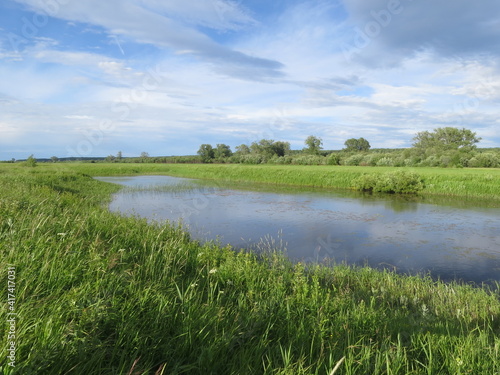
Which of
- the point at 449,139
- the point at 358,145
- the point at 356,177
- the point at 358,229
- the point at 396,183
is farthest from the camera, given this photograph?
the point at 358,145

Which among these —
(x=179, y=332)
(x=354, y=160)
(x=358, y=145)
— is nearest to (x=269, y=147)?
(x=354, y=160)

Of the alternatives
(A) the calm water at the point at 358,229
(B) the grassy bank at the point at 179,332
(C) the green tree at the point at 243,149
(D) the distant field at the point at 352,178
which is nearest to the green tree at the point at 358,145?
(C) the green tree at the point at 243,149

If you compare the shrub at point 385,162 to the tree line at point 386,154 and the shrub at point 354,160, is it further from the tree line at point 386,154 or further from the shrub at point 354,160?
the shrub at point 354,160

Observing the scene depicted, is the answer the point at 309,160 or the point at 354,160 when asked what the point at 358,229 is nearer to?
the point at 354,160

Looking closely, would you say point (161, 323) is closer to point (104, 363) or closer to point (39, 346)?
point (104, 363)

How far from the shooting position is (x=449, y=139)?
7456 centimetres

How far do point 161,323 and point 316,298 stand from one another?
7.80 feet

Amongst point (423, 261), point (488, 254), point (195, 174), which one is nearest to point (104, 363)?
point (423, 261)

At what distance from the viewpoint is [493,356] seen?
10.5 feet

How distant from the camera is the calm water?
9.82 m

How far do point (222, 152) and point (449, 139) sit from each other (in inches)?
2293

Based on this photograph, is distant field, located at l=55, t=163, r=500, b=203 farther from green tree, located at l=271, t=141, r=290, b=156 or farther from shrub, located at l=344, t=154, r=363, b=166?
green tree, located at l=271, t=141, r=290, b=156

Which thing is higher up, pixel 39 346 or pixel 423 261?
pixel 39 346

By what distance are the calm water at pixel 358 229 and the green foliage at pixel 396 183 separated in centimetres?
436
